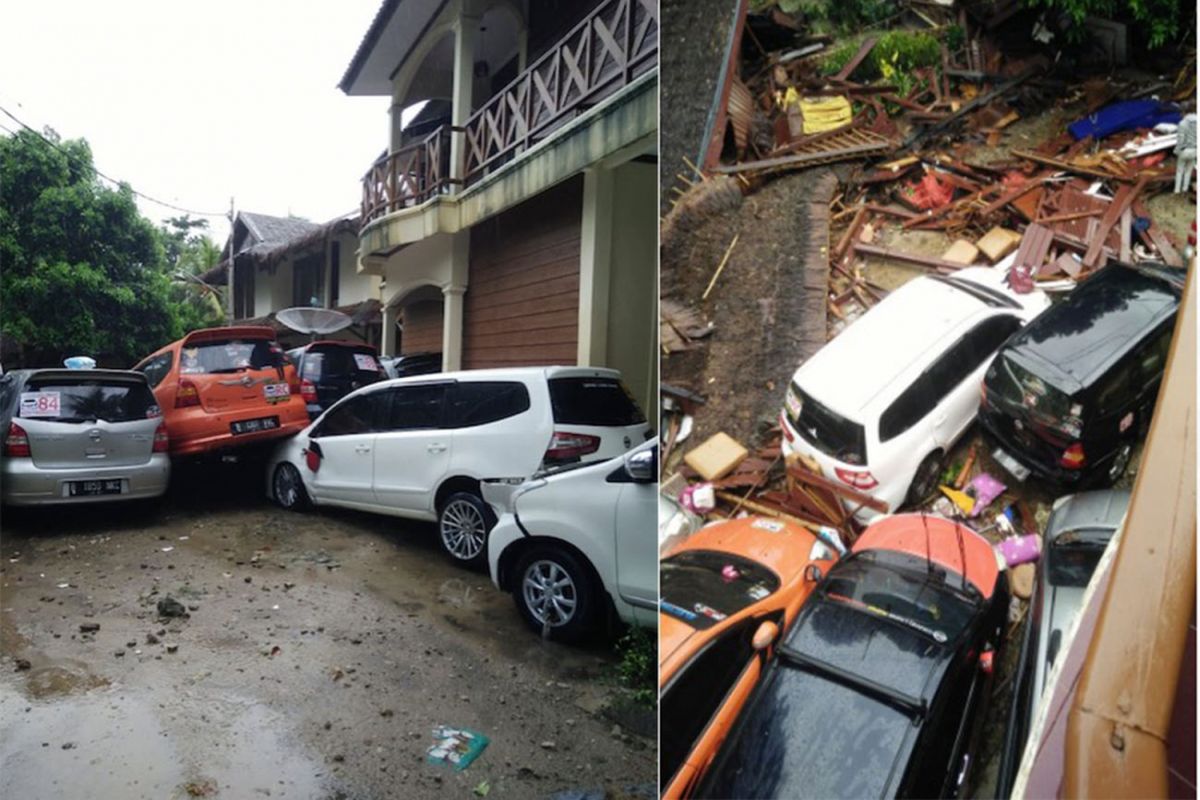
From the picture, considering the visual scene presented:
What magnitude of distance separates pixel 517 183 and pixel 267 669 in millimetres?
701

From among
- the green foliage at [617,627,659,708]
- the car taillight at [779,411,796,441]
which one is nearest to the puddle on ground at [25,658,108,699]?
the green foliage at [617,627,659,708]

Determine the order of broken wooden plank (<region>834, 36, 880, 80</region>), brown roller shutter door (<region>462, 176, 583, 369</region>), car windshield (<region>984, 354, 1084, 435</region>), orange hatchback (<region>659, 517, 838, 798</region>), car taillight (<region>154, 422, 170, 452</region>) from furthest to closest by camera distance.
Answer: car taillight (<region>154, 422, 170, 452</region>) < brown roller shutter door (<region>462, 176, 583, 369</region>) < broken wooden plank (<region>834, 36, 880, 80</region>) < orange hatchback (<region>659, 517, 838, 798</region>) < car windshield (<region>984, 354, 1084, 435</region>)

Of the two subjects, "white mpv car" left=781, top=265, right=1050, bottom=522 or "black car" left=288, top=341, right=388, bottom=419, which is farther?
"black car" left=288, top=341, right=388, bottom=419

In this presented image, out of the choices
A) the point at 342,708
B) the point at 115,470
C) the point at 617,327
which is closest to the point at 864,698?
the point at 617,327

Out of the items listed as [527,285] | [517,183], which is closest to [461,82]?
[517,183]

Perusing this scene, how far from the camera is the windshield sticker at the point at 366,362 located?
3.77 feet

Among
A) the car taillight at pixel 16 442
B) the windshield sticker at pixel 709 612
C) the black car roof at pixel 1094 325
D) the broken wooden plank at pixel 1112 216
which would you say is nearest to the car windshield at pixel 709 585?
the windshield sticker at pixel 709 612

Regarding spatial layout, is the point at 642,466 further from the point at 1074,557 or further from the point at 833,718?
the point at 1074,557

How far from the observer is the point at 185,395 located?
110cm

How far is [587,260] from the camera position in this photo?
3.13 ft

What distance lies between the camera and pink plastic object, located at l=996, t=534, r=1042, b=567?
69 cm

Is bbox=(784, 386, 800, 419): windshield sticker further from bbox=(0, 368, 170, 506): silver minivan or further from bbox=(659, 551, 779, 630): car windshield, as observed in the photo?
bbox=(0, 368, 170, 506): silver minivan

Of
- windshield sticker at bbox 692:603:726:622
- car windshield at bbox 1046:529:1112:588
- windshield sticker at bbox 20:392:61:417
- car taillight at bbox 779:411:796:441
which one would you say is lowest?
windshield sticker at bbox 692:603:726:622

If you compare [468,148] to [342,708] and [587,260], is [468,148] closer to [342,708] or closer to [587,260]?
[587,260]
